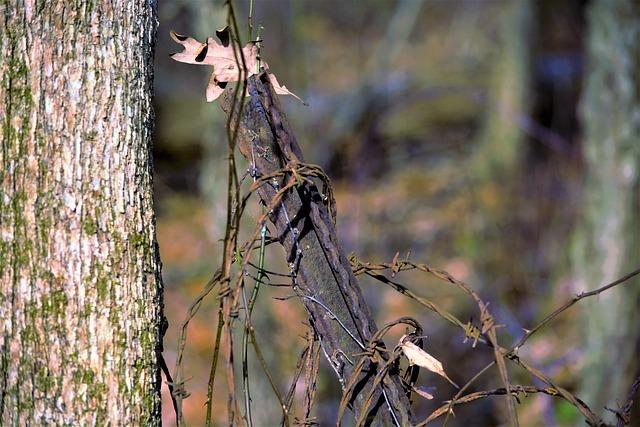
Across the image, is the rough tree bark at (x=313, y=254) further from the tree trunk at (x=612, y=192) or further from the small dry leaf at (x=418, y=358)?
the tree trunk at (x=612, y=192)

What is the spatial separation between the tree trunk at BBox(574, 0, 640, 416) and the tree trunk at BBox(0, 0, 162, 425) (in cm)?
299

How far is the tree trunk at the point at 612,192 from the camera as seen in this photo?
144 inches

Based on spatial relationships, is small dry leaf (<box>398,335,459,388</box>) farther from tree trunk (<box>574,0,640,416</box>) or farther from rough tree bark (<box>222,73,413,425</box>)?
tree trunk (<box>574,0,640,416</box>)

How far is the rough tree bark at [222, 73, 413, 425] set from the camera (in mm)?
1493

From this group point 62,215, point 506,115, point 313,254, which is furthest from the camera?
point 506,115

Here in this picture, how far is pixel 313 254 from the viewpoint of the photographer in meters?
1.50

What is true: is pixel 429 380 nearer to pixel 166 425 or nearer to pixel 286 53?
pixel 166 425

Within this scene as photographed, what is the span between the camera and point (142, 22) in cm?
142

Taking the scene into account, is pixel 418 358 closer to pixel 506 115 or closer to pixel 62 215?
pixel 62 215

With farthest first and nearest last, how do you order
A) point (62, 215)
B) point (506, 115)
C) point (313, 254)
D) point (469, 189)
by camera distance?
point (506, 115), point (469, 189), point (313, 254), point (62, 215)

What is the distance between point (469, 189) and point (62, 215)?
5381mm

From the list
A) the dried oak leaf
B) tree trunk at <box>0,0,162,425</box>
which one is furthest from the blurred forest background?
the dried oak leaf

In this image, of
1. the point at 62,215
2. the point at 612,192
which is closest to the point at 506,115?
the point at 612,192

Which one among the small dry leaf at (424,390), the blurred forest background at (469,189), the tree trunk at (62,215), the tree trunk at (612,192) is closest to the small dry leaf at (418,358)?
the small dry leaf at (424,390)
